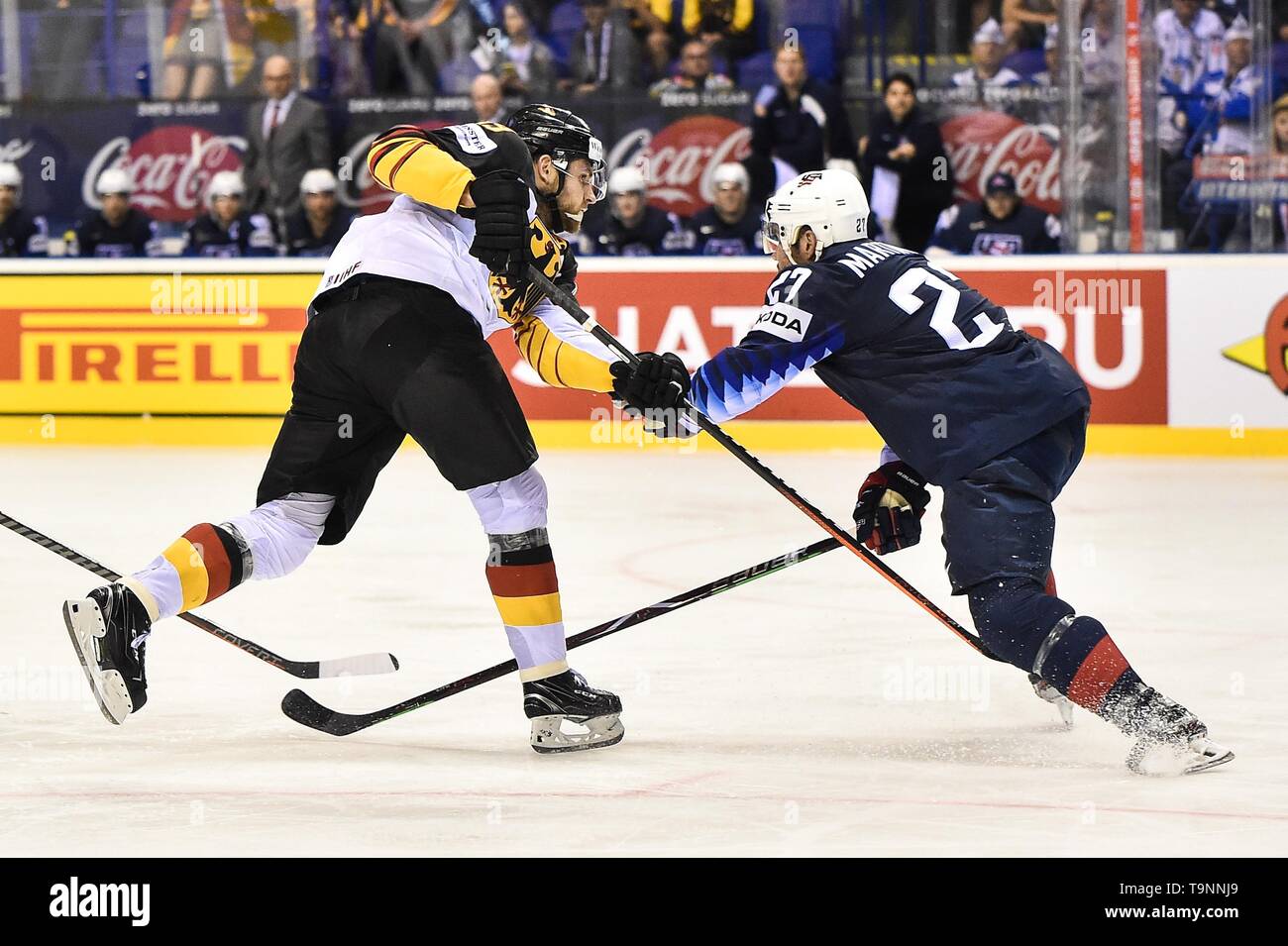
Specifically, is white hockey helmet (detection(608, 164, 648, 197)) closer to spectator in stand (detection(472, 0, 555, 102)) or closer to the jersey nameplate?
spectator in stand (detection(472, 0, 555, 102))

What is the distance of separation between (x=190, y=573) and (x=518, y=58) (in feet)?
22.4

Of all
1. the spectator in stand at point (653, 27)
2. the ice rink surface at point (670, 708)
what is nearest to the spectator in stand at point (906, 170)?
the spectator in stand at point (653, 27)

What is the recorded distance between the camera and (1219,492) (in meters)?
7.28

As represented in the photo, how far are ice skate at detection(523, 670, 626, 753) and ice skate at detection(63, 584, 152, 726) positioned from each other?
0.71 meters

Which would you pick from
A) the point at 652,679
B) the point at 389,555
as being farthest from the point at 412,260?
the point at 389,555

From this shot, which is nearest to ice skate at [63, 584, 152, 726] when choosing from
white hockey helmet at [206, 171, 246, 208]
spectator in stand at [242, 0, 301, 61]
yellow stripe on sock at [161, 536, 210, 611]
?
yellow stripe on sock at [161, 536, 210, 611]

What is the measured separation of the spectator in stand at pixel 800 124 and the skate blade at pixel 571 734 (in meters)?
5.90

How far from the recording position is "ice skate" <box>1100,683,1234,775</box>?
10.9 feet

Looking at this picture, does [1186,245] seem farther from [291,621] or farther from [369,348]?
[369,348]

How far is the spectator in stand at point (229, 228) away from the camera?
32.5 feet

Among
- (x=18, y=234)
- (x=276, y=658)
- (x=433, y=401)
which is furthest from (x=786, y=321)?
(x=18, y=234)
